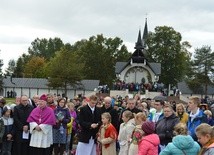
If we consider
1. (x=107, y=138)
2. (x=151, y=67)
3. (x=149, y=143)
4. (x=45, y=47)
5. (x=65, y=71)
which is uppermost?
(x=45, y=47)

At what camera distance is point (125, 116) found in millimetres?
10242

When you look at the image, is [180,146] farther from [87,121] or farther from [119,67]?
[119,67]

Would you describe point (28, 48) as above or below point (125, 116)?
above

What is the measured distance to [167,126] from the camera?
931 cm

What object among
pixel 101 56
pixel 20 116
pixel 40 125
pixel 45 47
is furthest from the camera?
pixel 45 47

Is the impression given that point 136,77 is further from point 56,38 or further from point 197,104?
point 197,104

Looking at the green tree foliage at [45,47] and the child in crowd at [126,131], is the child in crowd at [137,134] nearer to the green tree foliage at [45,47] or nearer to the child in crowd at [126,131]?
the child in crowd at [126,131]

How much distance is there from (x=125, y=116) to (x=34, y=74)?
95427mm

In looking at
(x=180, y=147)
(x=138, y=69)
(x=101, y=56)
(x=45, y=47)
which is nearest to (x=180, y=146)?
(x=180, y=147)

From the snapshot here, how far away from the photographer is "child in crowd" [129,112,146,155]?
9162 millimetres

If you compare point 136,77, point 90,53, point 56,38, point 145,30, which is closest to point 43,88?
point 90,53

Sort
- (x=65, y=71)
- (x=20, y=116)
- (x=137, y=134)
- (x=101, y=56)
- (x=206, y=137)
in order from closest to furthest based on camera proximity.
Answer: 1. (x=206, y=137)
2. (x=137, y=134)
3. (x=20, y=116)
4. (x=65, y=71)
5. (x=101, y=56)

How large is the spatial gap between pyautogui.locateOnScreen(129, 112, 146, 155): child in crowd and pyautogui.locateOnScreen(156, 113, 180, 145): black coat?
0.43 metres

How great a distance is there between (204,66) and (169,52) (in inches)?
285
